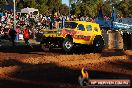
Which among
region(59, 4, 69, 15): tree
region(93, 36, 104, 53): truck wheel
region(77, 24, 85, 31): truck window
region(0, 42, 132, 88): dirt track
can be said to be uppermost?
region(59, 4, 69, 15): tree

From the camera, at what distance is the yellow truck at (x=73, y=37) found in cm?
2130

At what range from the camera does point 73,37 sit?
2188cm

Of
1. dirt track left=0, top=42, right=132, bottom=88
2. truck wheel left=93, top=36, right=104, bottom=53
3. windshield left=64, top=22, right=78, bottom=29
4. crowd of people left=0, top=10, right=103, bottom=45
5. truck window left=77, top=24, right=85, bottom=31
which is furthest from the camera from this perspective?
crowd of people left=0, top=10, right=103, bottom=45

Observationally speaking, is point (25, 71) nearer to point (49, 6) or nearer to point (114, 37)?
point (114, 37)

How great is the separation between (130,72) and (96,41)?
360 inches

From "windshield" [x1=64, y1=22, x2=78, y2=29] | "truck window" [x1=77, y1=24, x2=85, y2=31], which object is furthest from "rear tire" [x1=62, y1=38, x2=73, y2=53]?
"truck window" [x1=77, y1=24, x2=85, y2=31]

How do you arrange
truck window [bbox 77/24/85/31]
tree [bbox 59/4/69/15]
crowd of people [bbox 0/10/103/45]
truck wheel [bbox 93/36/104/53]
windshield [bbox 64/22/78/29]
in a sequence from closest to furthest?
windshield [bbox 64/22/78/29]
truck window [bbox 77/24/85/31]
truck wheel [bbox 93/36/104/53]
crowd of people [bbox 0/10/103/45]
tree [bbox 59/4/69/15]

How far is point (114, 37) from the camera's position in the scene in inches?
1091

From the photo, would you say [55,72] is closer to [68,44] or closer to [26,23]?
[68,44]

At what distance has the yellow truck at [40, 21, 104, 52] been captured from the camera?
838 inches

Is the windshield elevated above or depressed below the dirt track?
above

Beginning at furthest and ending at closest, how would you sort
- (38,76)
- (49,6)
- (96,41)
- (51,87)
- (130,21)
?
(49,6)
(130,21)
(96,41)
(38,76)
(51,87)

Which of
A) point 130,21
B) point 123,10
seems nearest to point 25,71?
point 130,21

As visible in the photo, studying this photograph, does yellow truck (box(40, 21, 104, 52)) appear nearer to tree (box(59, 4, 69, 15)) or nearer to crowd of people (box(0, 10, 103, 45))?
crowd of people (box(0, 10, 103, 45))
